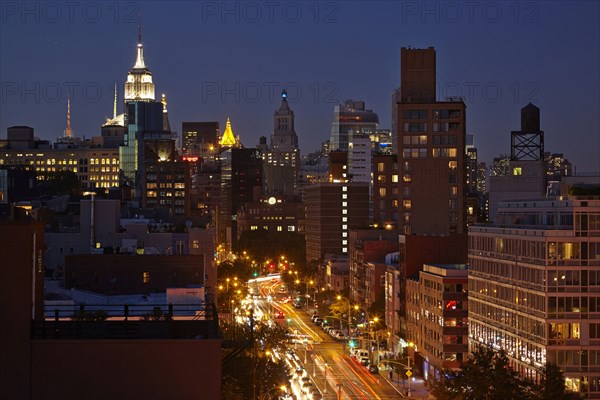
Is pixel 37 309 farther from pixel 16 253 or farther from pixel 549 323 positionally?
pixel 549 323

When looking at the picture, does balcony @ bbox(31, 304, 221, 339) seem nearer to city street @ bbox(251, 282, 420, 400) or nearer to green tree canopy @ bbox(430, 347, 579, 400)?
green tree canopy @ bbox(430, 347, 579, 400)

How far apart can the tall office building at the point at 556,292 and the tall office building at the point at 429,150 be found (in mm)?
52332

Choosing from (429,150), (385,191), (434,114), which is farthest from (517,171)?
(385,191)

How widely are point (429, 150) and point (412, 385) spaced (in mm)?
44736

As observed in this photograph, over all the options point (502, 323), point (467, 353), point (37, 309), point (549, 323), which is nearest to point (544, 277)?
point (549, 323)

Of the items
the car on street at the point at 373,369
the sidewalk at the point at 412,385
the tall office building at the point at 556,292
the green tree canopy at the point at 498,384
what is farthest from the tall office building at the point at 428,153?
the green tree canopy at the point at 498,384

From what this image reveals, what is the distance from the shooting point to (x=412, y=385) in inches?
3270

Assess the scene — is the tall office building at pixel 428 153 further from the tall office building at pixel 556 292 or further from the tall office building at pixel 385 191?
the tall office building at pixel 556 292

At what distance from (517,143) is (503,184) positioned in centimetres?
406

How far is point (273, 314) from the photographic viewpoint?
134 metres

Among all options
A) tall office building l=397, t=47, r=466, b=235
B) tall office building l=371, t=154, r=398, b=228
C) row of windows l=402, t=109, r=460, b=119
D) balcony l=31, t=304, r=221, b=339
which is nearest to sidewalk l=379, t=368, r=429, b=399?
tall office building l=397, t=47, r=466, b=235

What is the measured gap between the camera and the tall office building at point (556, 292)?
6203 cm

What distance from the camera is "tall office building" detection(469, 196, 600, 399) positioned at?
62031 mm

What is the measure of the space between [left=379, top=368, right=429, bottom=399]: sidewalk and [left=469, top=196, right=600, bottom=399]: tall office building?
10239 millimetres
